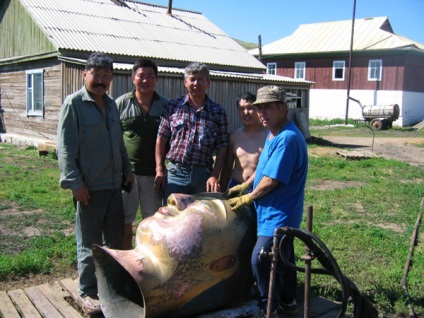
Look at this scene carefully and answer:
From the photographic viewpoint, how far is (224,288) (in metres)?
3.40

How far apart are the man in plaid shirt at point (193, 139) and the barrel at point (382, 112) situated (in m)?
24.1

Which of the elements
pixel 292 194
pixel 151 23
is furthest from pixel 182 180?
pixel 151 23

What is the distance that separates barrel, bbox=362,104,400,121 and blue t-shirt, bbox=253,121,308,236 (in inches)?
969

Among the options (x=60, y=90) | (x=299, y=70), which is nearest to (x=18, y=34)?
(x=60, y=90)

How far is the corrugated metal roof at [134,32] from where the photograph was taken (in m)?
14.4

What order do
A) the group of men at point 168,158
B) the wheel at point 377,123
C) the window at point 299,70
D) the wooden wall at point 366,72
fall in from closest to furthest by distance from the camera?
the group of men at point 168,158, the wheel at point 377,123, the wooden wall at point 366,72, the window at point 299,70

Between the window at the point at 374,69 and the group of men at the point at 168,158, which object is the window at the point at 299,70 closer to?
the window at the point at 374,69

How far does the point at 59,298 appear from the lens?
3.95 m

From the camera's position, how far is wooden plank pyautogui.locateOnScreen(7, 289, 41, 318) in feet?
12.0

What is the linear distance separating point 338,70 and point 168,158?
29.3 metres

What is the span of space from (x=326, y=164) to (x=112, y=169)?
9134 mm

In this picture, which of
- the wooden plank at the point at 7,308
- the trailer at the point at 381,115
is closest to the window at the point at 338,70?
the trailer at the point at 381,115

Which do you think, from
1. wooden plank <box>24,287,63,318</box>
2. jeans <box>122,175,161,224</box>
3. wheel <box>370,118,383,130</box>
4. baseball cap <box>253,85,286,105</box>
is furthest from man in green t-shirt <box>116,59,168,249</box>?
wheel <box>370,118,383,130</box>

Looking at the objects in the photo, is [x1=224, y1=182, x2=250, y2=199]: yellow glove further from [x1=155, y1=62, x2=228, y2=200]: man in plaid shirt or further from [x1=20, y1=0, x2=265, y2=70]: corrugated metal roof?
[x1=20, y1=0, x2=265, y2=70]: corrugated metal roof
